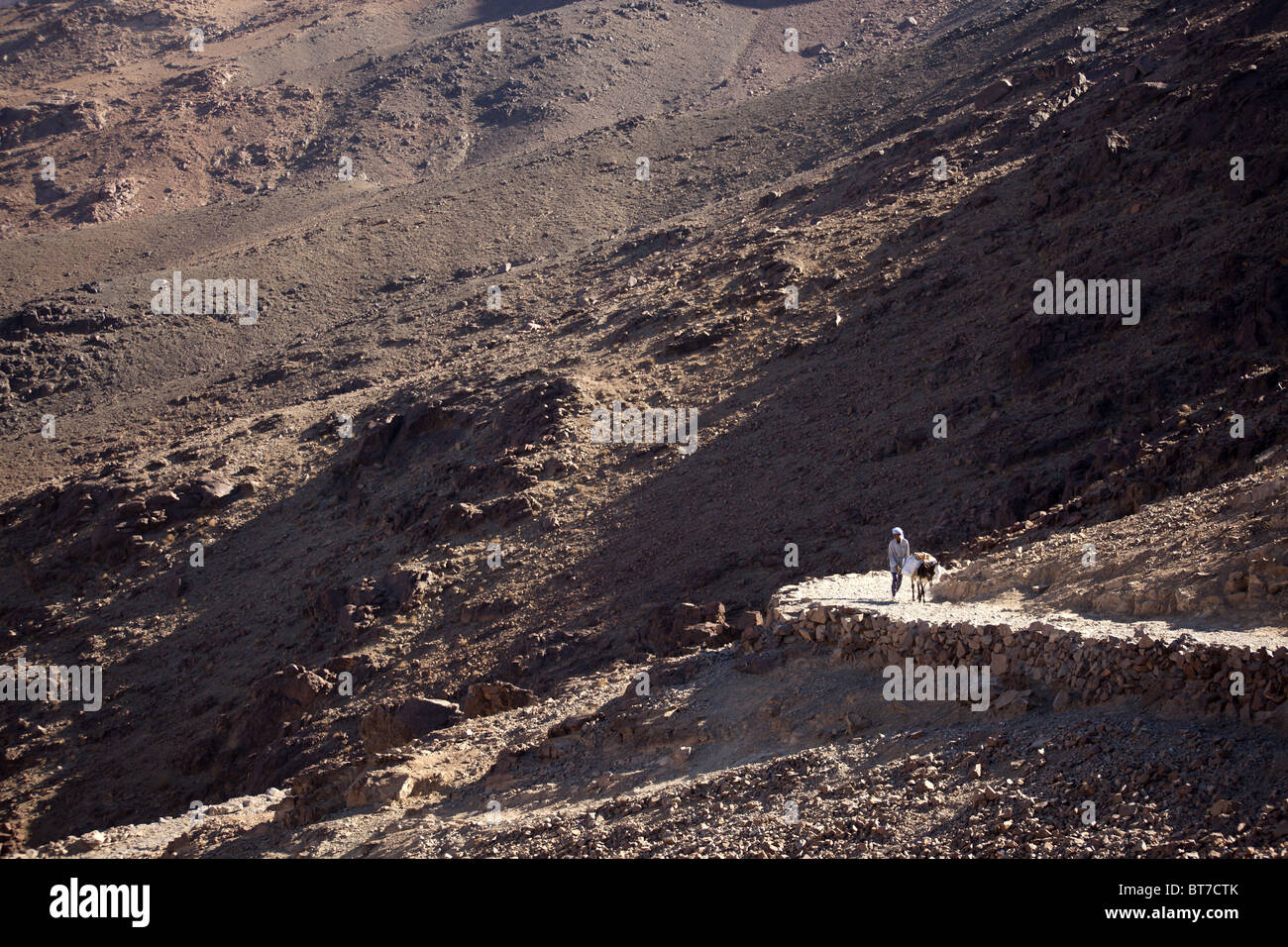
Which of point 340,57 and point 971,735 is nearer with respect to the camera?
point 971,735

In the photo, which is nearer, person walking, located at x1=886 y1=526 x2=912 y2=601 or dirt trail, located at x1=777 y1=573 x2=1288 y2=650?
dirt trail, located at x1=777 y1=573 x2=1288 y2=650

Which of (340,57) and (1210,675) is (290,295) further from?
(1210,675)

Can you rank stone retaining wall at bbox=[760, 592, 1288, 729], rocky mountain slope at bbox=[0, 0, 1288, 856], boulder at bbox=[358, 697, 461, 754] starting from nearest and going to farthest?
stone retaining wall at bbox=[760, 592, 1288, 729]
rocky mountain slope at bbox=[0, 0, 1288, 856]
boulder at bbox=[358, 697, 461, 754]

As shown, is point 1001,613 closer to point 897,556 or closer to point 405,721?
point 897,556

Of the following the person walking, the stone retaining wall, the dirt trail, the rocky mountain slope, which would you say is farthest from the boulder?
the person walking

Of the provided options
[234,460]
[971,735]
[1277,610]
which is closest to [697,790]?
[971,735]

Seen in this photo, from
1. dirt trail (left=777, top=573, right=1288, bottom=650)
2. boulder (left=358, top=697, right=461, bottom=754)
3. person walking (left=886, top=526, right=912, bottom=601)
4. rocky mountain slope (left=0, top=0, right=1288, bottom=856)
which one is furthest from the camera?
boulder (left=358, top=697, right=461, bottom=754)

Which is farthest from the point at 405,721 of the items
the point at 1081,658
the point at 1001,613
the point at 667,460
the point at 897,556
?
the point at 1081,658

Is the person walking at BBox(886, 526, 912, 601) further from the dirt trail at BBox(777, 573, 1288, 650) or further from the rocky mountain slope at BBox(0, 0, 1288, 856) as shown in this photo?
the rocky mountain slope at BBox(0, 0, 1288, 856)
